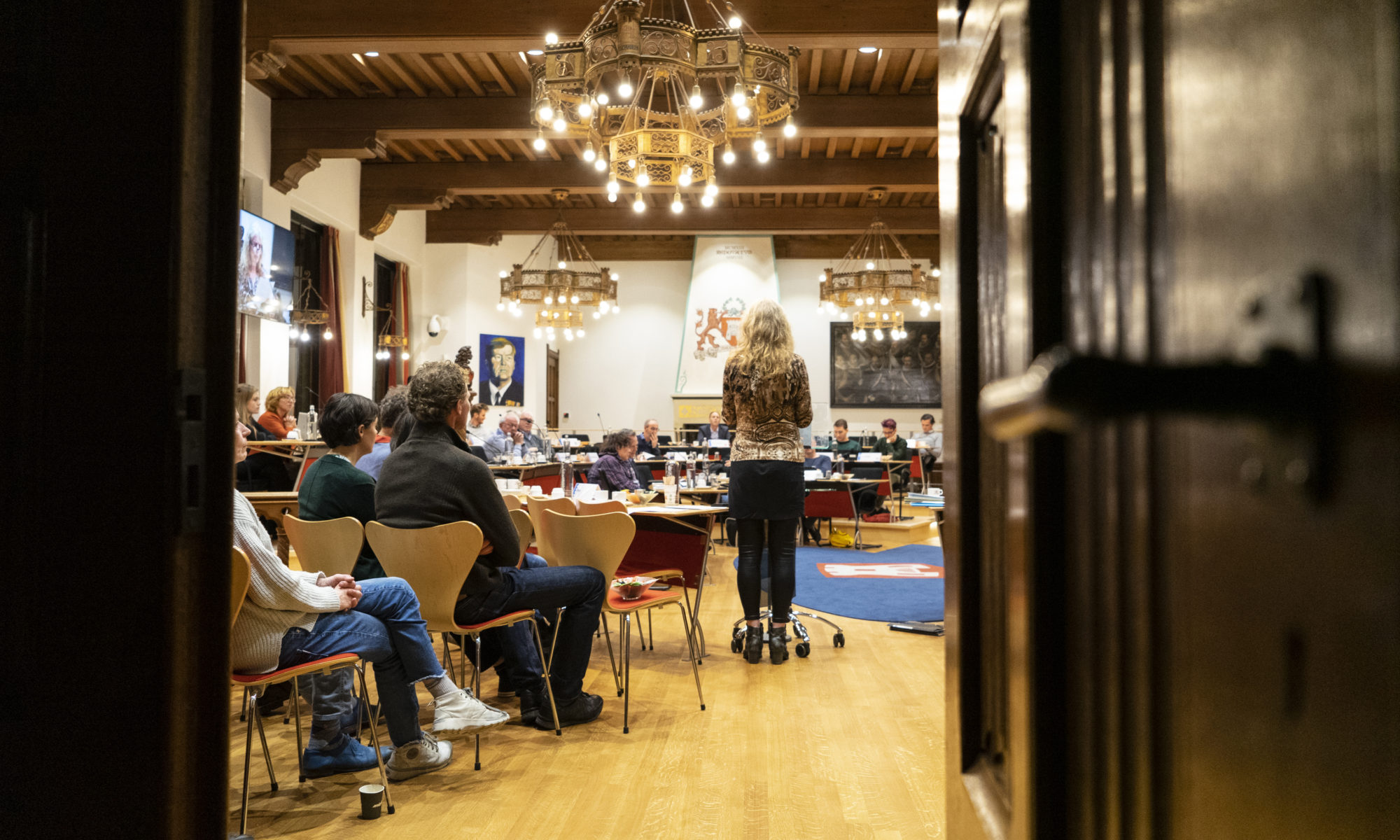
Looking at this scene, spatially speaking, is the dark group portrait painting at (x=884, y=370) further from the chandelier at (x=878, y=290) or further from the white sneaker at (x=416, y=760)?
the white sneaker at (x=416, y=760)

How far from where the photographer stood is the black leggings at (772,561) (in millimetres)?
3961

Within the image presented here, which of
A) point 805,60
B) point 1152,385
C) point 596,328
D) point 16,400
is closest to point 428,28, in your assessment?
point 805,60

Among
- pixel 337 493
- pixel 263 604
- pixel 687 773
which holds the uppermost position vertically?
pixel 337 493

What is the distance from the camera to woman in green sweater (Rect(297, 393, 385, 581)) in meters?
3.00

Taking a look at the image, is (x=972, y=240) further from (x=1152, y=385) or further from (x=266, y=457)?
(x=266, y=457)

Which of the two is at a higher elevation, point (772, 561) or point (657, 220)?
point (657, 220)

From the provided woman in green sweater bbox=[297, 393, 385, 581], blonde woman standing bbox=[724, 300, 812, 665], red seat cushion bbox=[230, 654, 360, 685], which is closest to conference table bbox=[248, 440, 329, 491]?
woman in green sweater bbox=[297, 393, 385, 581]

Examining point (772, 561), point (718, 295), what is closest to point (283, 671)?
point (772, 561)

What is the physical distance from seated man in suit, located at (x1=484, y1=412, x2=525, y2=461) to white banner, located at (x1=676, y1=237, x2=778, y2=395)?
5.85 m

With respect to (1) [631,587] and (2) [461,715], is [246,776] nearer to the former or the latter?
(2) [461,715]

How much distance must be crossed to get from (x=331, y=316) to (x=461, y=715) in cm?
831

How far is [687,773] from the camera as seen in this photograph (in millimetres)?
2648

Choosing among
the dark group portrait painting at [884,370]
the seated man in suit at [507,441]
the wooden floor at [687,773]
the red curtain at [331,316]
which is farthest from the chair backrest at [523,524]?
the dark group portrait painting at [884,370]

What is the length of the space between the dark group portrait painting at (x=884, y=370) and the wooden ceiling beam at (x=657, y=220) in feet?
8.80
